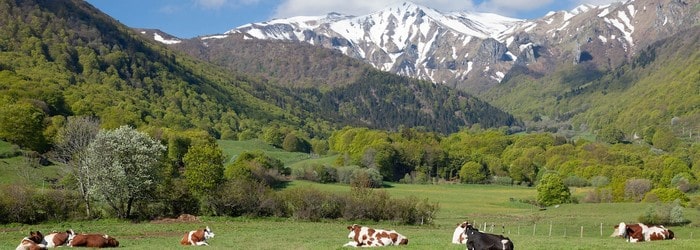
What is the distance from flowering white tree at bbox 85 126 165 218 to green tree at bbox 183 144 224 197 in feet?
33.1

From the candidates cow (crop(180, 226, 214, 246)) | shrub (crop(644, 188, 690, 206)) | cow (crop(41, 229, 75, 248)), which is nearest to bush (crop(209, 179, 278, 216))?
cow (crop(180, 226, 214, 246))

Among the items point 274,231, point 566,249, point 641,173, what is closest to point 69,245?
point 274,231

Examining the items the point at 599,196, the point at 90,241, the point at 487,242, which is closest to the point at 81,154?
the point at 90,241

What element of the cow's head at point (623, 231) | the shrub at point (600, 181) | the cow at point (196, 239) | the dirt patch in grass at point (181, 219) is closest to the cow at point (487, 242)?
the cow's head at point (623, 231)

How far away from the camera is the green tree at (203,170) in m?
74.2

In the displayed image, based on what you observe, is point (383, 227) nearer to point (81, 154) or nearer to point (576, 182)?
point (81, 154)

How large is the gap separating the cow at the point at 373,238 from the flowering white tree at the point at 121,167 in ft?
101

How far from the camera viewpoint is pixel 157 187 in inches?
2416

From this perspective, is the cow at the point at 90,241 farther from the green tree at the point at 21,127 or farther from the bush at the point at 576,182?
the bush at the point at 576,182

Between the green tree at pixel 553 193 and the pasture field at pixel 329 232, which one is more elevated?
the green tree at pixel 553 193

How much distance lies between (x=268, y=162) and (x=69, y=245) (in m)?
109

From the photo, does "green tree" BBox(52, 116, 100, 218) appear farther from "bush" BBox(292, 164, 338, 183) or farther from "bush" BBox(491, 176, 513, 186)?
"bush" BBox(491, 176, 513, 186)

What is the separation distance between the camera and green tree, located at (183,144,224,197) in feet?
243

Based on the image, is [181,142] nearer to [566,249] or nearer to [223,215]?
[223,215]
